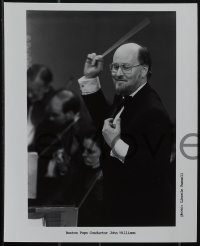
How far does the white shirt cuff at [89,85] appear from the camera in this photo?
1.03 metres

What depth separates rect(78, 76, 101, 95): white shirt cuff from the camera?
3.38ft

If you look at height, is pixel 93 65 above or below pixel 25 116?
above

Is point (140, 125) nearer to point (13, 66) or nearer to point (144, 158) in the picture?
point (144, 158)

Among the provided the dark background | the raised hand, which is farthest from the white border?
the raised hand

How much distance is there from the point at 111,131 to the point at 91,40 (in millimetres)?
244

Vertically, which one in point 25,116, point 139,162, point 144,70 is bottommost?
point 139,162

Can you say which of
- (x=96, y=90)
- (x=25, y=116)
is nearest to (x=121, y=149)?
(x=96, y=90)

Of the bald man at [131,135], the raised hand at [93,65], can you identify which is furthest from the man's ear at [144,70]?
the raised hand at [93,65]

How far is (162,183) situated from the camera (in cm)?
104

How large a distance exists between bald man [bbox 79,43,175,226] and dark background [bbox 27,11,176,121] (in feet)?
0.07

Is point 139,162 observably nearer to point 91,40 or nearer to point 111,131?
point 111,131

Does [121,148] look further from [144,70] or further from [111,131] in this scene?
[144,70]

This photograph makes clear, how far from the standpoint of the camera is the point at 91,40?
1.03 metres

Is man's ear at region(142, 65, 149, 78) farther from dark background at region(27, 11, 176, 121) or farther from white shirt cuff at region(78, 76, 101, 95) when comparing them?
white shirt cuff at region(78, 76, 101, 95)
